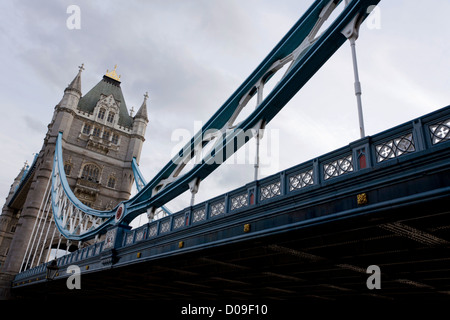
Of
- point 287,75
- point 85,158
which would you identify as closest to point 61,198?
point 85,158

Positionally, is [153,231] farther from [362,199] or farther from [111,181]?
[111,181]

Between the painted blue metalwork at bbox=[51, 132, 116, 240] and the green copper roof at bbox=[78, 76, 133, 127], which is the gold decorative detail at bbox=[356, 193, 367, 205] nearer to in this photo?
the painted blue metalwork at bbox=[51, 132, 116, 240]

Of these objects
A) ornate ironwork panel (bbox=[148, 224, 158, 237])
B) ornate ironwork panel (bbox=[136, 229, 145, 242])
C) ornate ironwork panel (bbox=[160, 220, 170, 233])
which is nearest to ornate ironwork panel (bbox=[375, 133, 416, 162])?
ornate ironwork panel (bbox=[160, 220, 170, 233])

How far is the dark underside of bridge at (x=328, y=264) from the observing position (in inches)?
267

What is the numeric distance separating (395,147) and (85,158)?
42.8 m

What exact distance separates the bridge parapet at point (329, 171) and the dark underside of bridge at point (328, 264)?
0.85 meters

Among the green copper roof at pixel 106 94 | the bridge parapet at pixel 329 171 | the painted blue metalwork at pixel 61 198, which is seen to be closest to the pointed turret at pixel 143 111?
the green copper roof at pixel 106 94

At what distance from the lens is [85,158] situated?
145 feet

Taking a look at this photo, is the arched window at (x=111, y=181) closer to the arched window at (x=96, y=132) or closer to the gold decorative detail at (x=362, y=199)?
the arched window at (x=96, y=132)

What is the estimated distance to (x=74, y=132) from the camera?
4538 centimetres

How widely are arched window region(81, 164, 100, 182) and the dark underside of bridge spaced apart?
26.8 meters

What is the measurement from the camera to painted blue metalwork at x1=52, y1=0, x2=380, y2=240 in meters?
9.90
